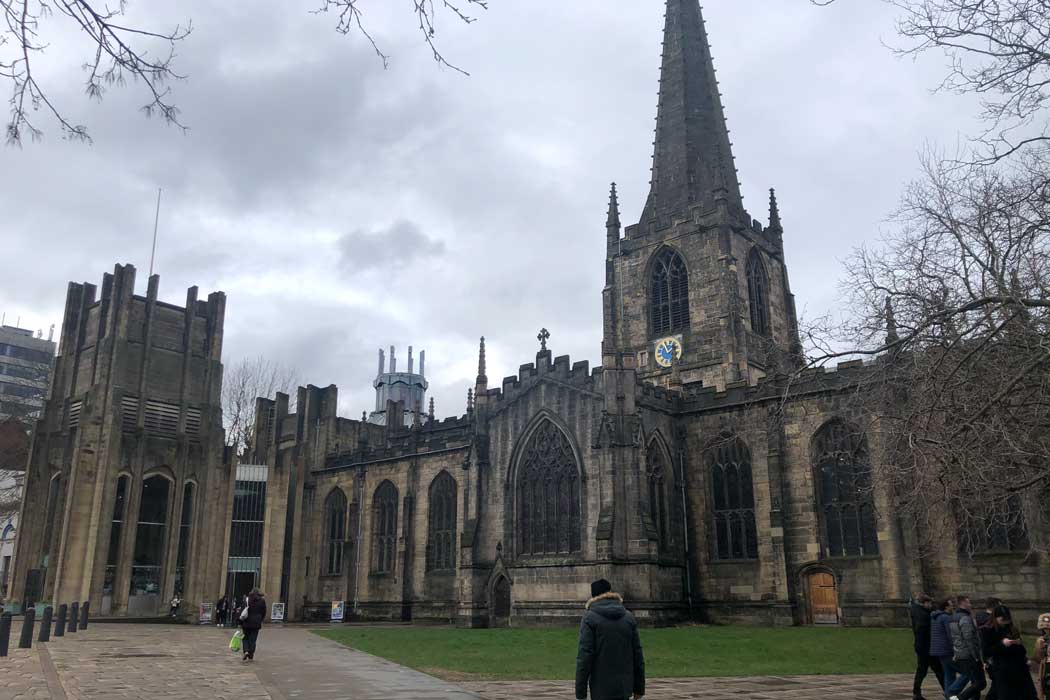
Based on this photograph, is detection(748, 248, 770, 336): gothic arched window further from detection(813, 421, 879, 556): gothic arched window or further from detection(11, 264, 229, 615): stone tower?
detection(11, 264, 229, 615): stone tower

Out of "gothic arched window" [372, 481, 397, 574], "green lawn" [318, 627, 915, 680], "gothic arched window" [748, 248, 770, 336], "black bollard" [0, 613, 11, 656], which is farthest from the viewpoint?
"gothic arched window" [372, 481, 397, 574]

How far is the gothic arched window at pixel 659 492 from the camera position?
3141 centimetres

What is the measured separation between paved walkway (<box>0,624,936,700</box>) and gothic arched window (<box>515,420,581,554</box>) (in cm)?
1403

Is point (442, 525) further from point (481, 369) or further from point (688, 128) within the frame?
point (688, 128)

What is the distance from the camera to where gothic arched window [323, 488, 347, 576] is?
147 feet

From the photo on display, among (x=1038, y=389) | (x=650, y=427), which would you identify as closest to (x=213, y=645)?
(x=650, y=427)

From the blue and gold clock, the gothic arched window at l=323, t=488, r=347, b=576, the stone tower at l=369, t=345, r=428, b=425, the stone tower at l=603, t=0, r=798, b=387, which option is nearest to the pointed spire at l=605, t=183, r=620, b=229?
the stone tower at l=603, t=0, r=798, b=387

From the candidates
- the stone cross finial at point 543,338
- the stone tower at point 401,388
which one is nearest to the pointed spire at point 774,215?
the stone cross finial at point 543,338

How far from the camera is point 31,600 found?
35375 mm

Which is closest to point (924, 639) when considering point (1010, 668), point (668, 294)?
point (1010, 668)

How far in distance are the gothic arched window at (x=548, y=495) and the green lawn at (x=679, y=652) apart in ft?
16.0

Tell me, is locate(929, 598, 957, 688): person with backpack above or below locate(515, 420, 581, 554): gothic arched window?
below

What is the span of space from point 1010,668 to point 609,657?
223 inches

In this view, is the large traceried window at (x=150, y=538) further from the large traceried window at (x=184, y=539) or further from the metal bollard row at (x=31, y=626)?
the metal bollard row at (x=31, y=626)
